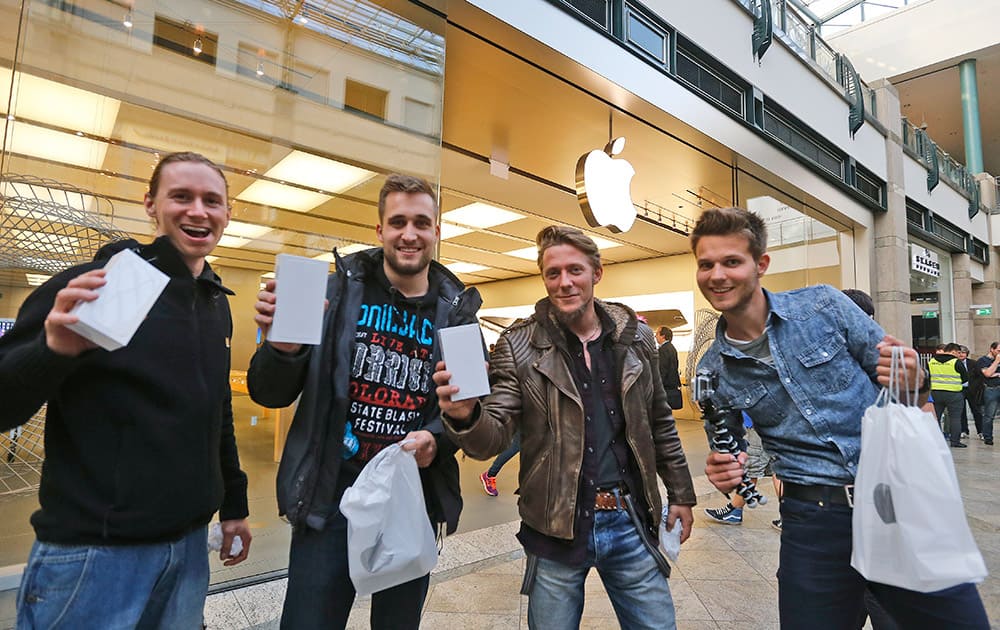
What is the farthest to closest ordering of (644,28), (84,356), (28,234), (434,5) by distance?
(644,28) → (434,5) → (28,234) → (84,356)

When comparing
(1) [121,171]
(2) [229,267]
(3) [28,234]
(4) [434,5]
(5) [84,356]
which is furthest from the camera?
(4) [434,5]

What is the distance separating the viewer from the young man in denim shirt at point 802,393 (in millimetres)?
1504

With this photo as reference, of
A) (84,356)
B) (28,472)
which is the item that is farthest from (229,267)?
(84,356)

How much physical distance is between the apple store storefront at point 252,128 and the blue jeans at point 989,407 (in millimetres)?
9144

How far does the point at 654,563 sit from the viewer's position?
1.67 m

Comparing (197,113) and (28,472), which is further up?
(197,113)

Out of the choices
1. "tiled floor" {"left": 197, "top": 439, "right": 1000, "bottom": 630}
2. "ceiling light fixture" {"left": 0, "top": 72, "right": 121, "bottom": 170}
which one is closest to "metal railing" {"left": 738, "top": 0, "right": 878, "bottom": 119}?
"tiled floor" {"left": 197, "top": 439, "right": 1000, "bottom": 630}

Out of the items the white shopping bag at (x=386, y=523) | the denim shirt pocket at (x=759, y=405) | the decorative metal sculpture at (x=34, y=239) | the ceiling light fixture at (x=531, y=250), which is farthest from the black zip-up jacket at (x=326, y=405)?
the ceiling light fixture at (x=531, y=250)

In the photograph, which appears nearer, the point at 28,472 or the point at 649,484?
the point at 649,484

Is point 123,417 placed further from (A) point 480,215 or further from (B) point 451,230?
(B) point 451,230

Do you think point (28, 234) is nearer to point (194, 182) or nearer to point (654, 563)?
point (194, 182)

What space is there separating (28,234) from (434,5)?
3079 mm

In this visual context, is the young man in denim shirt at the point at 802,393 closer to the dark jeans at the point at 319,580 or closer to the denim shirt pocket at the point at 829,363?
the denim shirt pocket at the point at 829,363

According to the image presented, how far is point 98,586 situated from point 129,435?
32cm
